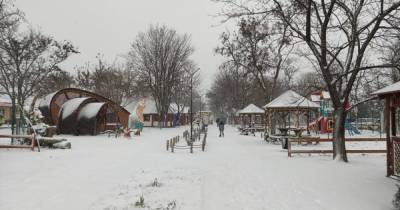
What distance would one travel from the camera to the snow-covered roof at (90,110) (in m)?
32.6

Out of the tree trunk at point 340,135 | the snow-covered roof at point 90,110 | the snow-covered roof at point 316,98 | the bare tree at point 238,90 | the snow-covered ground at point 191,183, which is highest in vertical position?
the bare tree at point 238,90

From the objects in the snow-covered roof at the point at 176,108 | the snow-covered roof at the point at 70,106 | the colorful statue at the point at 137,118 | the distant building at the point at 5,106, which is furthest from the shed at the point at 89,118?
the snow-covered roof at the point at 176,108

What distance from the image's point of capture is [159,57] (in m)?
51.7

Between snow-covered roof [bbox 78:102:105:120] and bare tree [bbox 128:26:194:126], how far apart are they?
62.6 feet

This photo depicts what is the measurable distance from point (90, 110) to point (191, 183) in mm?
24700

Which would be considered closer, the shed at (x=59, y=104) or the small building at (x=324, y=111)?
the shed at (x=59, y=104)

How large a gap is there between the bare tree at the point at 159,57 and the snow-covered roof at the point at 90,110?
19.1m

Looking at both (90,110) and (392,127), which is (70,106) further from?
(392,127)

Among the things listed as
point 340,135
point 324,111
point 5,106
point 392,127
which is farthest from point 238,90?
point 392,127

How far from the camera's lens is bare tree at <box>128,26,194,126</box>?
51.6 m

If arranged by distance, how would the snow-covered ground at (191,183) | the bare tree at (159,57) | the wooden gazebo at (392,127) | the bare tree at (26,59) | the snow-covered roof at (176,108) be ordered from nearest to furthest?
the snow-covered ground at (191,183) → the wooden gazebo at (392,127) → the bare tree at (26,59) → the bare tree at (159,57) → the snow-covered roof at (176,108)

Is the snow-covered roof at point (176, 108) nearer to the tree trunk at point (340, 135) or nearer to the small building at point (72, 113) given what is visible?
Result: the small building at point (72, 113)

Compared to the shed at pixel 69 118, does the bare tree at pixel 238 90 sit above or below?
above

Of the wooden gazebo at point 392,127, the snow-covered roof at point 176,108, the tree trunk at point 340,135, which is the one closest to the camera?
the wooden gazebo at point 392,127
